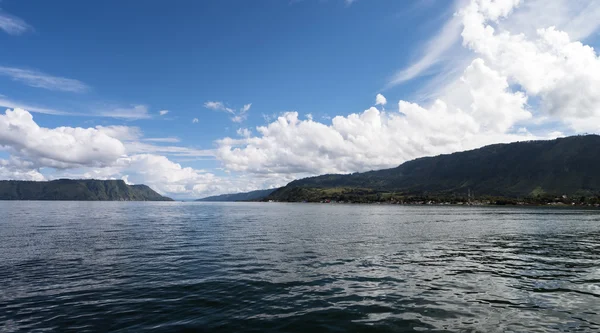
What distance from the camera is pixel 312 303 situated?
2612 cm

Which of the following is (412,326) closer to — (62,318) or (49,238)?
(62,318)

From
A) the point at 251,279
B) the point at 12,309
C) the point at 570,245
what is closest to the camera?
the point at 12,309

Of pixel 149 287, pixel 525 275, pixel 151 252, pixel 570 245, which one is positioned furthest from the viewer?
pixel 570 245

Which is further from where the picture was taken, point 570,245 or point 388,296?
point 570,245

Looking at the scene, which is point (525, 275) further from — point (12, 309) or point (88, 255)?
point (88, 255)

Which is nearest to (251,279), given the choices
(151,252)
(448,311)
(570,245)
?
(448,311)

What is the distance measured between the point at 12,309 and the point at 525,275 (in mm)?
48272

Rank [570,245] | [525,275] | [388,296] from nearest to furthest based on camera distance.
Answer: [388,296] → [525,275] → [570,245]

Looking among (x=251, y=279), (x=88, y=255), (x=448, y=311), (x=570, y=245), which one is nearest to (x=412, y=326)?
(x=448, y=311)

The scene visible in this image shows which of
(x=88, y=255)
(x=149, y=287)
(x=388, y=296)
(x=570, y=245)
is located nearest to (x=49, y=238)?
(x=88, y=255)

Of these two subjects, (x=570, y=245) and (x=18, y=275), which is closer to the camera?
(x=18, y=275)

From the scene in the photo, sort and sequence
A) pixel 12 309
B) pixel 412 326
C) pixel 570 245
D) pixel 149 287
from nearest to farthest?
pixel 412 326
pixel 12 309
pixel 149 287
pixel 570 245

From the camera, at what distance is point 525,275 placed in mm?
37000

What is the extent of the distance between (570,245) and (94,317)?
77994 millimetres
